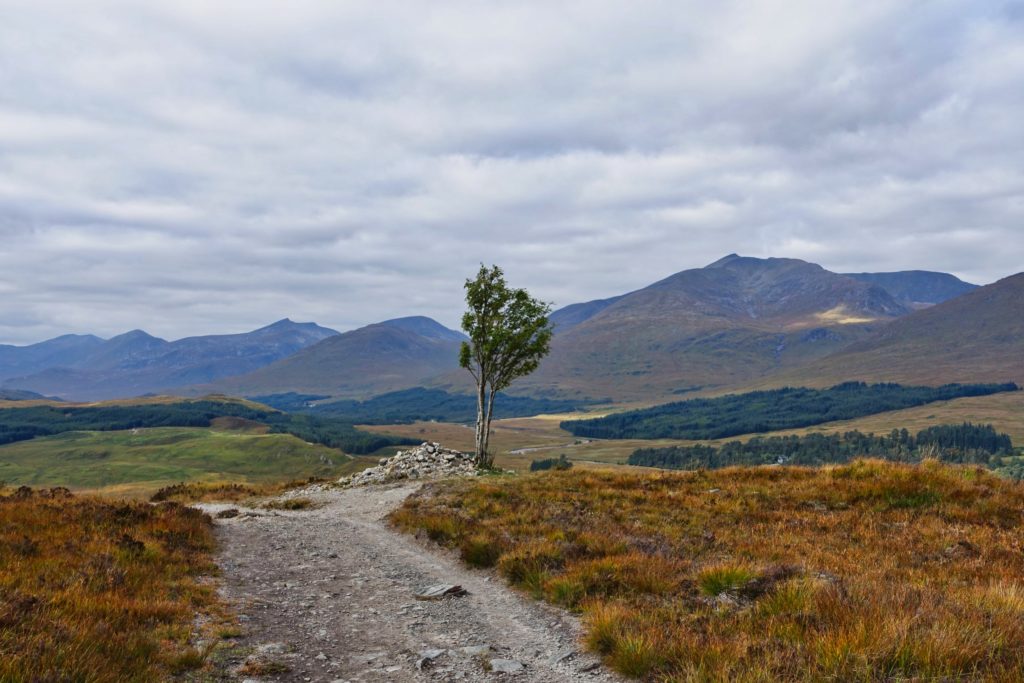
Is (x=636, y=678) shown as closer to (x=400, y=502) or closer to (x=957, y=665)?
(x=957, y=665)

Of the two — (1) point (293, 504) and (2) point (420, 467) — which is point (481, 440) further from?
(1) point (293, 504)

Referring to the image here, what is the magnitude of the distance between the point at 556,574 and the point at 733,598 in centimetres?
399

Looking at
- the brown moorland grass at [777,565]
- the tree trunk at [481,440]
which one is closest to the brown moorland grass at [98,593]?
the brown moorland grass at [777,565]

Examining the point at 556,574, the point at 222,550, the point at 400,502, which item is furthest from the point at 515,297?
the point at 556,574

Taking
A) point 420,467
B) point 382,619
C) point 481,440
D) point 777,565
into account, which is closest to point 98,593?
point 382,619

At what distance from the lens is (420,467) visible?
4081cm

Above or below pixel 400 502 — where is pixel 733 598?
above

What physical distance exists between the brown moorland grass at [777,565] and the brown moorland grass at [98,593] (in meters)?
6.75

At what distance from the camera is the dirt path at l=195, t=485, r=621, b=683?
876 cm

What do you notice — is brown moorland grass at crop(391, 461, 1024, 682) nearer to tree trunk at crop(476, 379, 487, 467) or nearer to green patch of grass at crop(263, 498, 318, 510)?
green patch of grass at crop(263, 498, 318, 510)

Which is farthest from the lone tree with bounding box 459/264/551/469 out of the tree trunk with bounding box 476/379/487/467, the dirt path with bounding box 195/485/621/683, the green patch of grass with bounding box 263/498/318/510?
the dirt path with bounding box 195/485/621/683

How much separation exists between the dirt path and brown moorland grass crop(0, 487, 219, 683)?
1127mm

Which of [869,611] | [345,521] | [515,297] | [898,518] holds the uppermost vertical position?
[515,297]

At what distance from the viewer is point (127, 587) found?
37.6 ft
